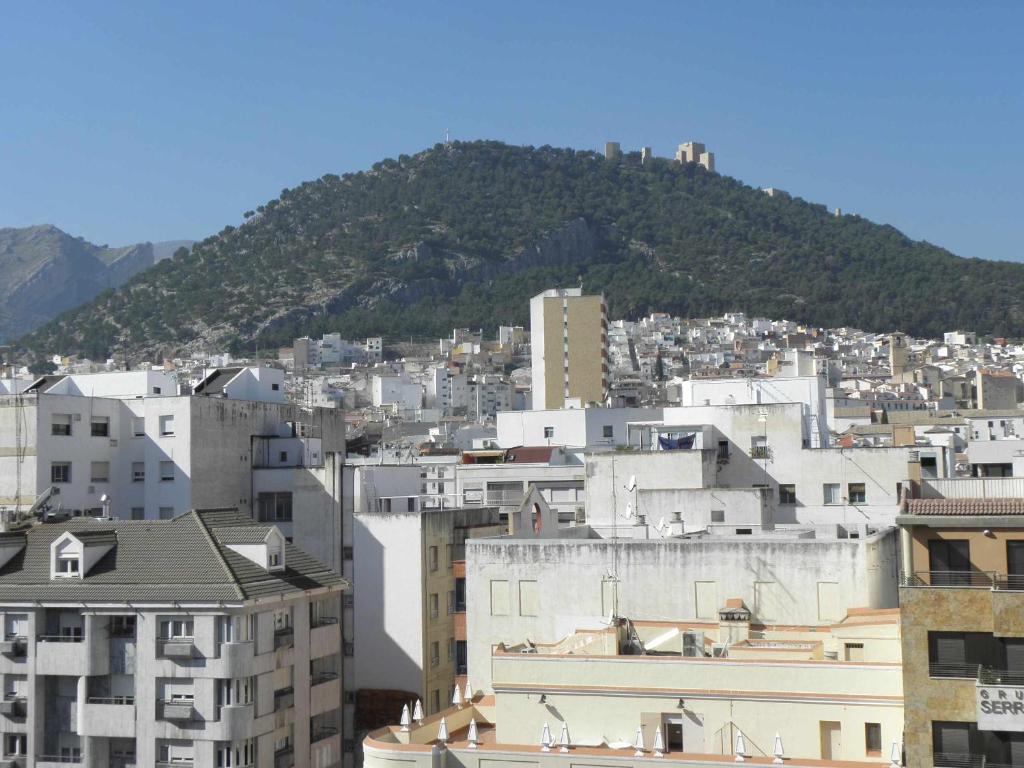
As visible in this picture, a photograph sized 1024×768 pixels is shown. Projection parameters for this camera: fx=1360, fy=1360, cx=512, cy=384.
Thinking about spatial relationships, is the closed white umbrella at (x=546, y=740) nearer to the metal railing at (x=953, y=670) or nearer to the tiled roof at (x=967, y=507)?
the metal railing at (x=953, y=670)

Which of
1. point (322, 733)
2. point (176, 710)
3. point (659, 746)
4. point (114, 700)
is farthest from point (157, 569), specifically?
point (659, 746)

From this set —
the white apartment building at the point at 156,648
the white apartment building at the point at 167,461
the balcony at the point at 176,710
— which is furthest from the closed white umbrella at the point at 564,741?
the white apartment building at the point at 167,461

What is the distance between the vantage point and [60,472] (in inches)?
2159

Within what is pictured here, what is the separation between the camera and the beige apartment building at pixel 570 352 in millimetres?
159000

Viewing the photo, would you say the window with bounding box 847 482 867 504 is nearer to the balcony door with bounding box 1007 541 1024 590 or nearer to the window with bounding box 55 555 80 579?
the balcony door with bounding box 1007 541 1024 590

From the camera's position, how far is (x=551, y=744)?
3250 centimetres

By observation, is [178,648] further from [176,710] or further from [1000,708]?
[1000,708]

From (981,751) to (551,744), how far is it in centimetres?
982

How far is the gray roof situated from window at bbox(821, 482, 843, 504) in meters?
26.0

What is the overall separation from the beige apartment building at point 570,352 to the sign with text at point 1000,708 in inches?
5012

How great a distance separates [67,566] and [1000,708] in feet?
89.9

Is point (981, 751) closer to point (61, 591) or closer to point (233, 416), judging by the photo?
point (61, 591)

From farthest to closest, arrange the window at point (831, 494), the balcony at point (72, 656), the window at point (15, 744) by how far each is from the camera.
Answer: the window at point (831, 494), the window at point (15, 744), the balcony at point (72, 656)

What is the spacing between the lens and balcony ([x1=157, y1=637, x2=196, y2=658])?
129 feet
